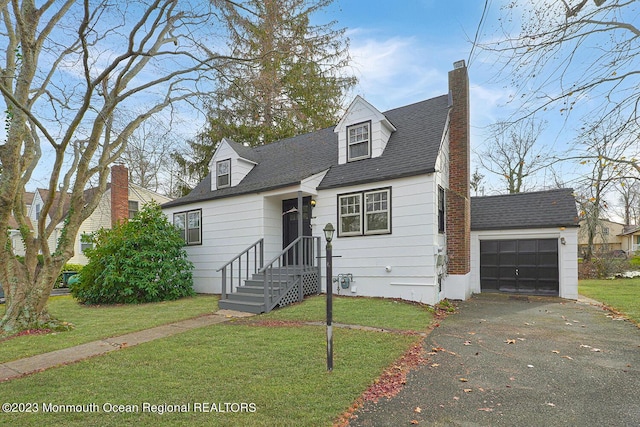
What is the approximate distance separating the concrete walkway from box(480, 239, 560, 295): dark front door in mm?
9088

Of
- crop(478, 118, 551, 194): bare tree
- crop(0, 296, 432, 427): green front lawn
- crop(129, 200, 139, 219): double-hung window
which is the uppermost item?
crop(478, 118, 551, 194): bare tree

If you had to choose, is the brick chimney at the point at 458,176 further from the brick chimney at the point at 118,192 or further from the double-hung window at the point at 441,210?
the brick chimney at the point at 118,192

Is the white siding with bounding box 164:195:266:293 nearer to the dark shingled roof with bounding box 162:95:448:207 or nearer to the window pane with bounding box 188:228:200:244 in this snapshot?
the window pane with bounding box 188:228:200:244

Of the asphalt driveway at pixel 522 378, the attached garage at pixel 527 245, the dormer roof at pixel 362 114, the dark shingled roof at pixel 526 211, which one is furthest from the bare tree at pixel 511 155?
the asphalt driveway at pixel 522 378

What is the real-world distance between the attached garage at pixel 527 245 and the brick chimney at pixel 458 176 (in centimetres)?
187

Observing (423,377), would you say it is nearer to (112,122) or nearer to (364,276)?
(364,276)

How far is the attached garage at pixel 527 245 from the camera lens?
35.8ft

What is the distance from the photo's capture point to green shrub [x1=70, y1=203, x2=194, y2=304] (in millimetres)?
10461

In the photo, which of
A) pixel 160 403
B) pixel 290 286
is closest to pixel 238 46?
pixel 290 286

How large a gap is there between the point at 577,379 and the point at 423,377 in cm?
183

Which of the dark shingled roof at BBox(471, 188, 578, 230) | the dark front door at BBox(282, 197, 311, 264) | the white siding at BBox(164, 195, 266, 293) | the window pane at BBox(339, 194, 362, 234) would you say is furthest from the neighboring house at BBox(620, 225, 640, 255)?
the white siding at BBox(164, 195, 266, 293)

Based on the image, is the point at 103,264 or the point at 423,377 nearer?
the point at 423,377

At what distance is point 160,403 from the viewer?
344 cm

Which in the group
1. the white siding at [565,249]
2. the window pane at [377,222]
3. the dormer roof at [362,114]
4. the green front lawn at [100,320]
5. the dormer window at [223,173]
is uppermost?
the dormer roof at [362,114]
